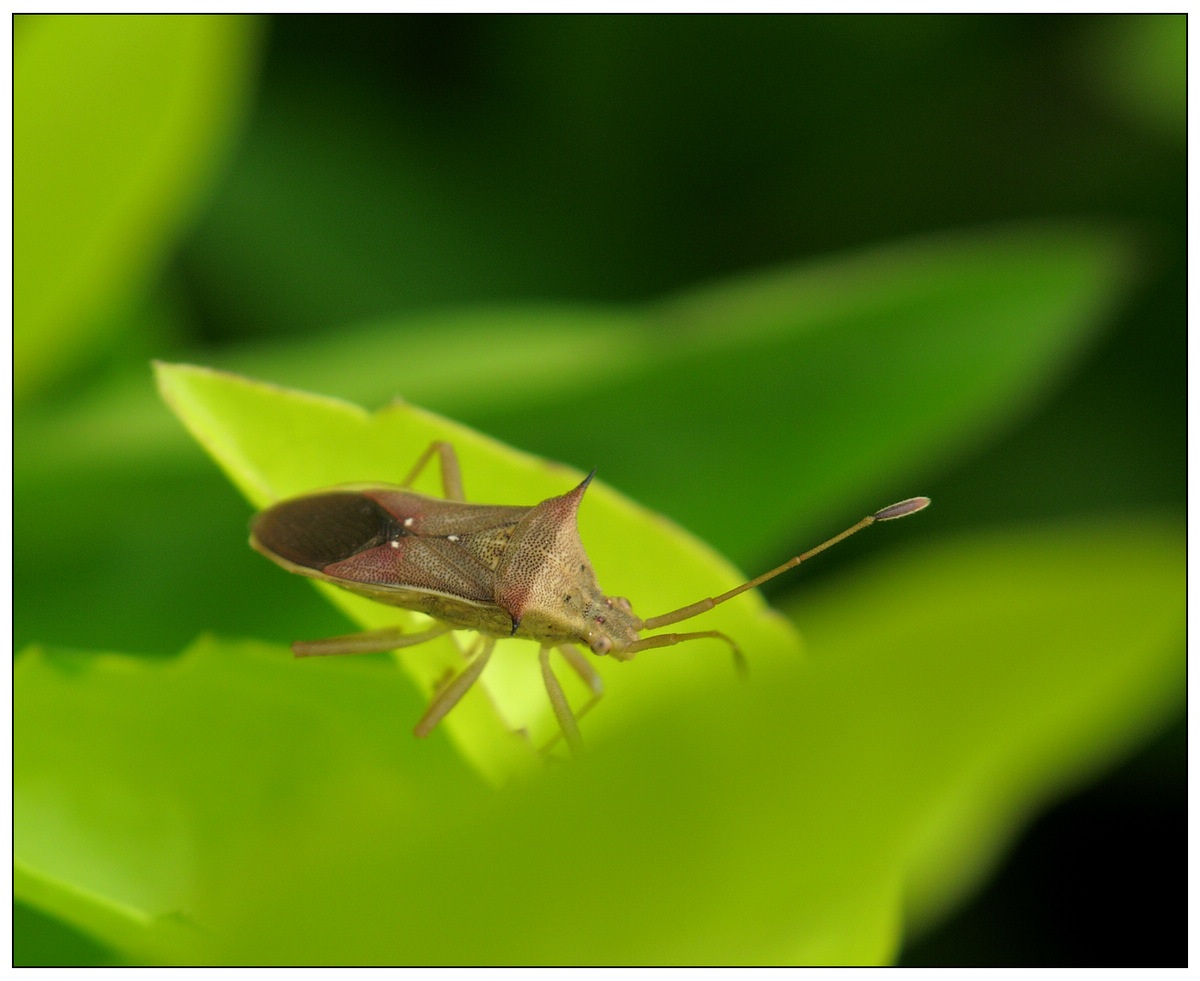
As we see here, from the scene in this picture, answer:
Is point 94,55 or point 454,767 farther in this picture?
point 94,55

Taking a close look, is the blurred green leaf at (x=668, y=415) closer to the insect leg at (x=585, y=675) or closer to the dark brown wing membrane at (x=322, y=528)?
the dark brown wing membrane at (x=322, y=528)

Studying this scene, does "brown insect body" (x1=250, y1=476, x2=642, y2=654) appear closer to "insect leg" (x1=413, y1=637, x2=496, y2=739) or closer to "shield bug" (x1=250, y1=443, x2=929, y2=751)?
"shield bug" (x1=250, y1=443, x2=929, y2=751)

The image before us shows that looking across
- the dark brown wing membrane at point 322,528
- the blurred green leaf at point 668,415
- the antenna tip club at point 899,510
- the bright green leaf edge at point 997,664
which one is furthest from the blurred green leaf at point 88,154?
the bright green leaf edge at point 997,664

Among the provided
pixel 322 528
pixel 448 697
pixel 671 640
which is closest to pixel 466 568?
pixel 322 528
